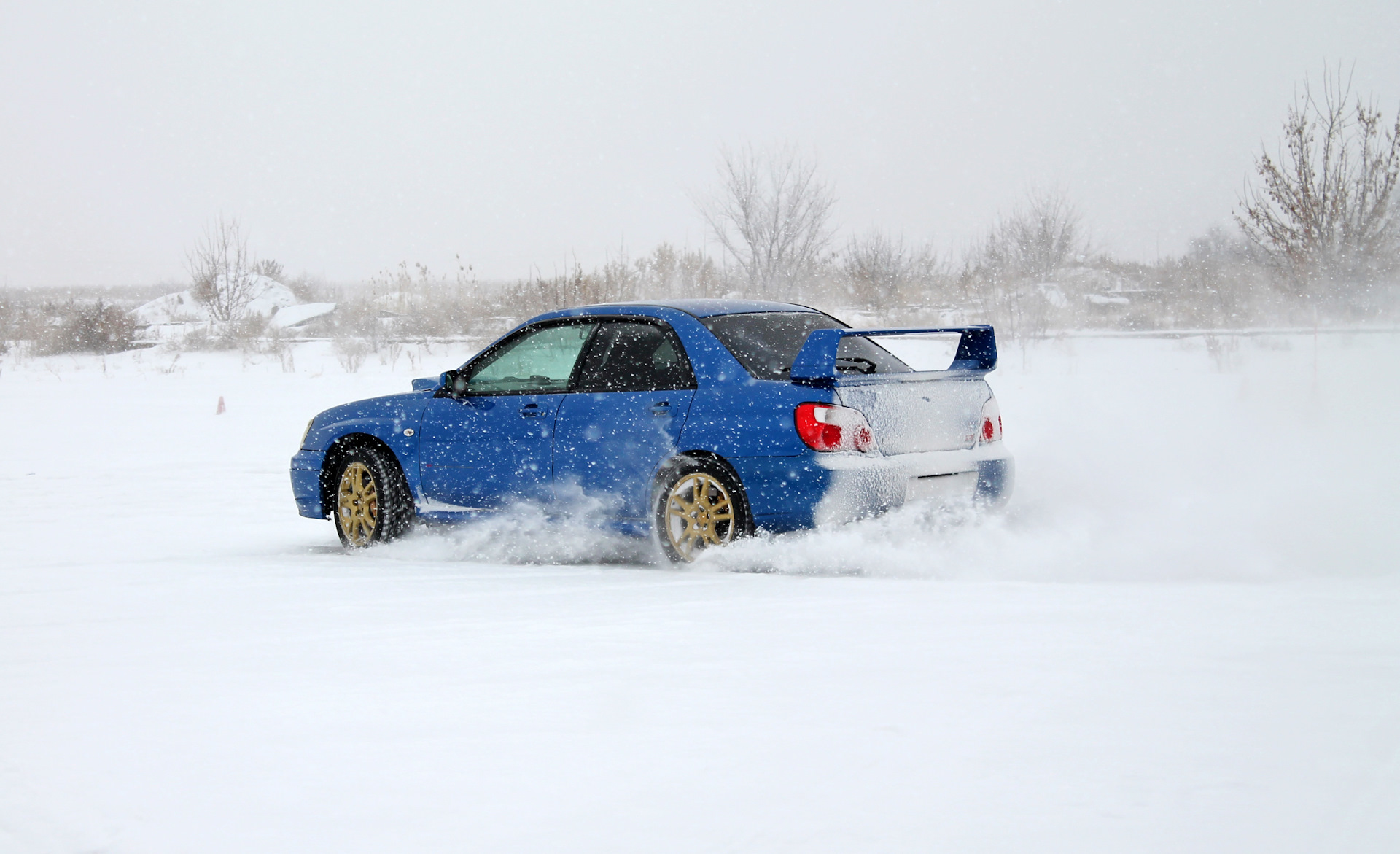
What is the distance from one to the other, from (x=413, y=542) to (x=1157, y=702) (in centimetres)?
515

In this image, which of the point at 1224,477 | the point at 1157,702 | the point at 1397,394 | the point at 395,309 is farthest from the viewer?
the point at 395,309

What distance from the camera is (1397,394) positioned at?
16.5 meters

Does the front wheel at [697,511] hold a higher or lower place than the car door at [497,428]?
lower

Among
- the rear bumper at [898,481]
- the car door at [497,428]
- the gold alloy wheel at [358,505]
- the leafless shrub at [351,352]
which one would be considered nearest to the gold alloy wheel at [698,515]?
the rear bumper at [898,481]

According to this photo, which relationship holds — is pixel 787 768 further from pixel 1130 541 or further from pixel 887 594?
pixel 1130 541

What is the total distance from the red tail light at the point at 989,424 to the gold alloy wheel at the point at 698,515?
4.74ft

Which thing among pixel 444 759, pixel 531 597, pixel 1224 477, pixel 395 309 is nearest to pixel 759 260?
pixel 395 309

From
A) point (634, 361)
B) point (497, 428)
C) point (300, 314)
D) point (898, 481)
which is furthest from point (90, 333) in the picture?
point (898, 481)

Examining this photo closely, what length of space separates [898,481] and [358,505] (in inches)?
144

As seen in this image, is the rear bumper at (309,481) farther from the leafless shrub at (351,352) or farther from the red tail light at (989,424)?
the leafless shrub at (351,352)

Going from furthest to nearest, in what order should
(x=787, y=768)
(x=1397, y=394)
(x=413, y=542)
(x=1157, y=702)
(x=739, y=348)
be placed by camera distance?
(x=1397, y=394)
(x=413, y=542)
(x=739, y=348)
(x=1157, y=702)
(x=787, y=768)

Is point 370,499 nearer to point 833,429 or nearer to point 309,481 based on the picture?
point 309,481

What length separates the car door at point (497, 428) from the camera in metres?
7.41

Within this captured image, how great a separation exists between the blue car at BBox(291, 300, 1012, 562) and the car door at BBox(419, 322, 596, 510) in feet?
0.03
